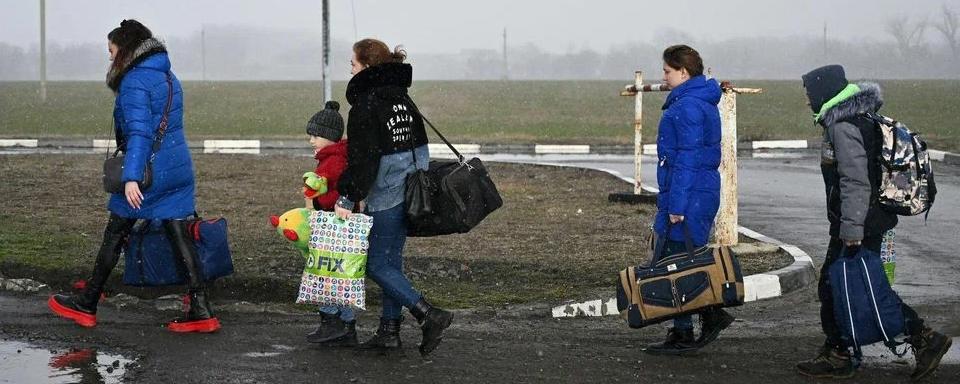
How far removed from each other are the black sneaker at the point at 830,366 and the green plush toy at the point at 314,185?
2503 mm

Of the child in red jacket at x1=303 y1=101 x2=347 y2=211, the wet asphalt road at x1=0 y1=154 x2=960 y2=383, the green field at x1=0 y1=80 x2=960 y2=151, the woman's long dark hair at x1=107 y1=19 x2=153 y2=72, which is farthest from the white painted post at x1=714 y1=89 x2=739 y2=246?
the green field at x1=0 y1=80 x2=960 y2=151

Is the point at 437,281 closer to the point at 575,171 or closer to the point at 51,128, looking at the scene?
the point at 575,171

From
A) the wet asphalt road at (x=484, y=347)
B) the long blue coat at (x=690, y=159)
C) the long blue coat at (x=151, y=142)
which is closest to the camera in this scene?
the wet asphalt road at (x=484, y=347)

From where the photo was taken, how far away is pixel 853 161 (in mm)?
6637

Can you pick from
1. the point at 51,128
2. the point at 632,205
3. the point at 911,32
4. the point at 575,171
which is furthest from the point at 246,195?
the point at 911,32

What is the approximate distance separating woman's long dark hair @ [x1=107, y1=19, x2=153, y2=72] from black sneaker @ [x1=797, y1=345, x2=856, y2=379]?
375 centimetres

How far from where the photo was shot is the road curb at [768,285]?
8.55 m

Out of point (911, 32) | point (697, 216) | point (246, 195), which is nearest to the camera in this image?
point (697, 216)

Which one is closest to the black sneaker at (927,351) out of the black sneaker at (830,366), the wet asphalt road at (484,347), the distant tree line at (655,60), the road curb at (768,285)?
the wet asphalt road at (484,347)

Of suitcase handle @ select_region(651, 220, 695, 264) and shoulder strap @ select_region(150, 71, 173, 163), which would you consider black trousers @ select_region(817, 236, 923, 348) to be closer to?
suitcase handle @ select_region(651, 220, 695, 264)

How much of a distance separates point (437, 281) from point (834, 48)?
183 m

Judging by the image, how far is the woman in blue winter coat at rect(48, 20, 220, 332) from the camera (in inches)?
292

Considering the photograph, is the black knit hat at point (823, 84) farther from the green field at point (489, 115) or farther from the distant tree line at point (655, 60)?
the distant tree line at point (655, 60)

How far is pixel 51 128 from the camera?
4119 cm
